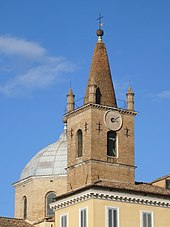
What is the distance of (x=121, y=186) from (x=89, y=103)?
547cm

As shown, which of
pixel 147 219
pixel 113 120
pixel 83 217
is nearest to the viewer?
pixel 83 217

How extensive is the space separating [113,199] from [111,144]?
4.83m

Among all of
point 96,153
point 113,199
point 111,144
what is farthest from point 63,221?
point 111,144

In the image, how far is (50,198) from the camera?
56.2 meters

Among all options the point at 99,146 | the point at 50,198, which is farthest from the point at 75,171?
the point at 50,198

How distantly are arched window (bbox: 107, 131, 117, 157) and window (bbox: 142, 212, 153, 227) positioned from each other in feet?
14.7

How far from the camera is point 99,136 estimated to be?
47.3 metres

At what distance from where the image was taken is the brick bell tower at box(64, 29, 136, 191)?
46.8 meters

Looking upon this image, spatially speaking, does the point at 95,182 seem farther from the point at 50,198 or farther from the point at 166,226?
the point at 50,198

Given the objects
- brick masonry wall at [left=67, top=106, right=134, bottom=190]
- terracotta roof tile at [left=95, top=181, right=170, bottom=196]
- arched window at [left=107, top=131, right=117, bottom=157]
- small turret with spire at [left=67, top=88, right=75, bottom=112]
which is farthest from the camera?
small turret with spire at [left=67, top=88, right=75, bottom=112]

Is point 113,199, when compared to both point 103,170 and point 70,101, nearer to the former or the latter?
point 103,170

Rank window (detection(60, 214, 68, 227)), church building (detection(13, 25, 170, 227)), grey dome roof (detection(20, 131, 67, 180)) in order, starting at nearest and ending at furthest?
church building (detection(13, 25, 170, 227))
window (detection(60, 214, 68, 227))
grey dome roof (detection(20, 131, 67, 180))

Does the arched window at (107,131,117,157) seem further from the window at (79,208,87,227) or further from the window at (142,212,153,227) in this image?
the window at (79,208,87,227)

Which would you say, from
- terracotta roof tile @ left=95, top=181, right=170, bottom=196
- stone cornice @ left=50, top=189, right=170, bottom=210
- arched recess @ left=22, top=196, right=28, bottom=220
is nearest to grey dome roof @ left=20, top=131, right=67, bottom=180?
arched recess @ left=22, top=196, right=28, bottom=220
